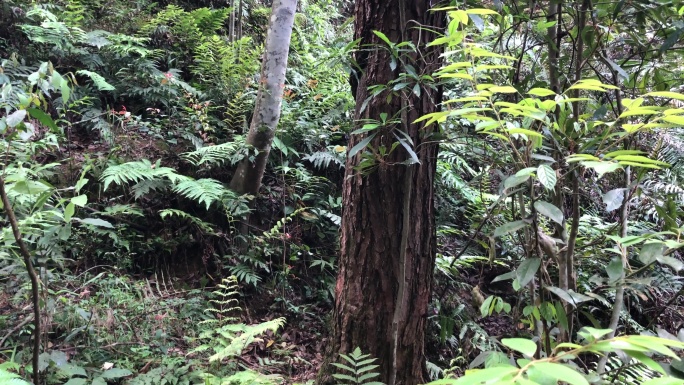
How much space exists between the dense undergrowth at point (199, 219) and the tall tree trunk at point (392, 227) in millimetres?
155

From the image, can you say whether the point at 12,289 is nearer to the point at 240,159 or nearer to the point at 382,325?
the point at 240,159

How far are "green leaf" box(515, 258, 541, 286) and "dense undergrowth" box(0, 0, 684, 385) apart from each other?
23 centimetres

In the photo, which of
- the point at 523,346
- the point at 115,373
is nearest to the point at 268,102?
the point at 115,373

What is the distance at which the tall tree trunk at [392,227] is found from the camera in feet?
5.16

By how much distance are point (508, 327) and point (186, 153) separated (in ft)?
10.5

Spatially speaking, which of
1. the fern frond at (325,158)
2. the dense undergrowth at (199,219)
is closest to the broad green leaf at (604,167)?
the dense undergrowth at (199,219)

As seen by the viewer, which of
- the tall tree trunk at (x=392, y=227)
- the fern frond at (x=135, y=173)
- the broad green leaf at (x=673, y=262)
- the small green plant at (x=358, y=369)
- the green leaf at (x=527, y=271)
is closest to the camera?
the broad green leaf at (x=673, y=262)

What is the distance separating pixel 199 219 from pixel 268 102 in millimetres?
1162

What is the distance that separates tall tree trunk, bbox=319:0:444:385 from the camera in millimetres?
1571

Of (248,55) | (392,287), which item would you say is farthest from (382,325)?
(248,55)

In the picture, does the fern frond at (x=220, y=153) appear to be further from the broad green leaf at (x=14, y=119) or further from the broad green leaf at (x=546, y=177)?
the broad green leaf at (x=546, y=177)

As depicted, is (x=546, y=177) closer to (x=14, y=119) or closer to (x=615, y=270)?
(x=615, y=270)

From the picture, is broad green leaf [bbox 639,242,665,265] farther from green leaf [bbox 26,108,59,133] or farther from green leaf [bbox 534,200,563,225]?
green leaf [bbox 26,108,59,133]

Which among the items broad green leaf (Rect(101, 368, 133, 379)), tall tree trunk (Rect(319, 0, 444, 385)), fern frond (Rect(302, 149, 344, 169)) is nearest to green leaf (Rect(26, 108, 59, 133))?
tall tree trunk (Rect(319, 0, 444, 385))
